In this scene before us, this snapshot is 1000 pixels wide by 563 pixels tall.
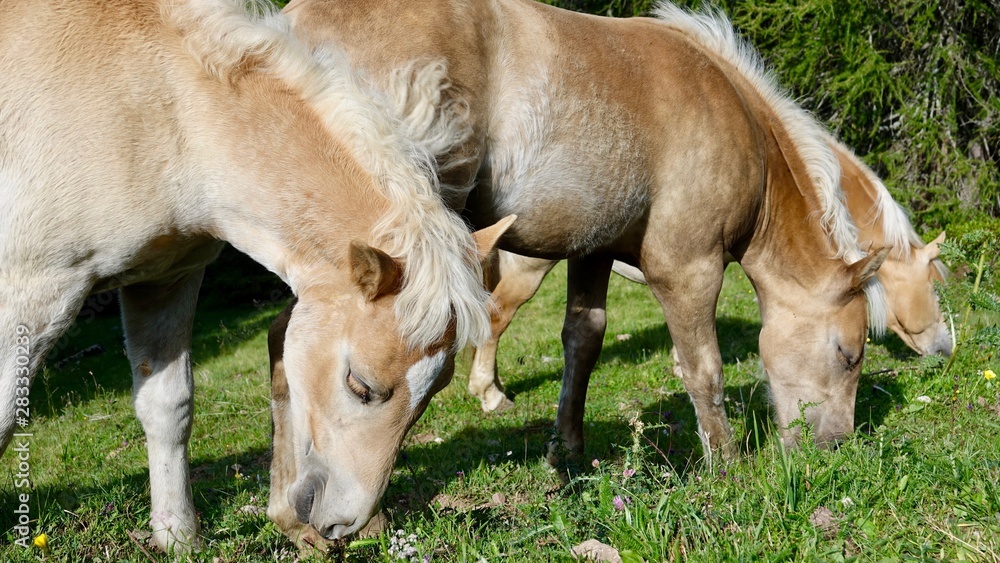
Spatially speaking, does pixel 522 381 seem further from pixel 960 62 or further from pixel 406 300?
pixel 960 62

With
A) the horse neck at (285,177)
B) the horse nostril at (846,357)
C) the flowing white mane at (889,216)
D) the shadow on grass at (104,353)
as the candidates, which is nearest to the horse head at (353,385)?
the horse neck at (285,177)

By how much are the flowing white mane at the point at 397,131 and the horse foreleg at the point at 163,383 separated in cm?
107

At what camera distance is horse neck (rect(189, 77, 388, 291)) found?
9.34 ft

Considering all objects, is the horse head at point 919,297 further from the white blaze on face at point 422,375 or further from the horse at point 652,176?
the white blaze on face at point 422,375

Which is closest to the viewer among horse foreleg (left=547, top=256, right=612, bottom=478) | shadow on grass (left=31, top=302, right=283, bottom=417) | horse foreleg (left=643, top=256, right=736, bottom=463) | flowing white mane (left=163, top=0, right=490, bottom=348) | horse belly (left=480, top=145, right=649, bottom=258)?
flowing white mane (left=163, top=0, right=490, bottom=348)

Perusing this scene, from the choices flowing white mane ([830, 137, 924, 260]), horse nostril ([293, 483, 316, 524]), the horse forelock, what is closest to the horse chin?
horse nostril ([293, 483, 316, 524])

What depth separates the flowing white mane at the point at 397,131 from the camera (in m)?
2.65

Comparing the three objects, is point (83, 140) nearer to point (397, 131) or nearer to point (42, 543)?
point (397, 131)

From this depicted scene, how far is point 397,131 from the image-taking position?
9.82ft

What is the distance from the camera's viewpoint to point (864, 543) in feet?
7.95

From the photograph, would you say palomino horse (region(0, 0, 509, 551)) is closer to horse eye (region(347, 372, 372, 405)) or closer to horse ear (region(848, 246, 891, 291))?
horse eye (region(347, 372, 372, 405))

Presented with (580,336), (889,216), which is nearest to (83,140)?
(580,336)

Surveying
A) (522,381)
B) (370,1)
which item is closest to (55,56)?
(370,1)

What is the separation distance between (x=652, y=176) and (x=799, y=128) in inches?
55.3
